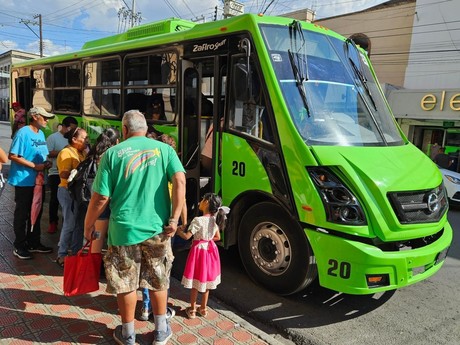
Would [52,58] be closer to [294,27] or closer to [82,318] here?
[294,27]

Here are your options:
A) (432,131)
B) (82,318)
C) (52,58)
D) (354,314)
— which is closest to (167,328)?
(82,318)

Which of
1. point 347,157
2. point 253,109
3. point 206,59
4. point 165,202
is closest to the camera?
point 165,202

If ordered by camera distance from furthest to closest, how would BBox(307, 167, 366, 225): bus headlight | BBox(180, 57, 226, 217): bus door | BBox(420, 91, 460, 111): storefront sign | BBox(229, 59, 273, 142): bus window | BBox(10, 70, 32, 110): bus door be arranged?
BBox(420, 91, 460, 111): storefront sign, BBox(10, 70, 32, 110): bus door, BBox(180, 57, 226, 217): bus door, BBox(229, 59, 273, 142): bus window, BBox(307, 167, 366, 225): bus headlight

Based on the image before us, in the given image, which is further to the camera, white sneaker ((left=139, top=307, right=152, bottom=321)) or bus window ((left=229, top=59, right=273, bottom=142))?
bus window ((left=229, top=59, right=273, bottom=142))

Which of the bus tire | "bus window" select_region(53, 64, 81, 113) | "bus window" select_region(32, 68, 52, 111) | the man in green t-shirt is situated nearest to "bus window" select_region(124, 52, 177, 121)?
"bus window" select_region(53, 64, 81, 113)

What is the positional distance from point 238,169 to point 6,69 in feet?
213

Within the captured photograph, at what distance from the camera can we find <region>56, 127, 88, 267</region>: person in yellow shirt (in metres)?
4.38

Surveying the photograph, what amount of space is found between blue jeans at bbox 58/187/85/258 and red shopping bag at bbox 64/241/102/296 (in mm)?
1296

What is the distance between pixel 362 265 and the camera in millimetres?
3455

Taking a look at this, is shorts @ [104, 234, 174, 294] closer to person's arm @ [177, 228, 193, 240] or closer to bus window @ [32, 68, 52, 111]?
person's arm @ [177, 228, 193, 240]

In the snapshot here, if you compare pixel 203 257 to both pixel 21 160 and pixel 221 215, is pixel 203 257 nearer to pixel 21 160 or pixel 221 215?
pixel 221 215

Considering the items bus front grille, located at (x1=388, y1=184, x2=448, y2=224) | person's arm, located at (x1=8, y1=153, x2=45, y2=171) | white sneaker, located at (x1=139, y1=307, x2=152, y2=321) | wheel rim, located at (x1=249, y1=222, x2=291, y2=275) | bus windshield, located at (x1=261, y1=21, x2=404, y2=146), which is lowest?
white sneaker, located at (x1=139, y1=307, x2=152, y2=321)

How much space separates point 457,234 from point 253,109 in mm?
5308

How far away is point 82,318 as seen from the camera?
11.1 ft
